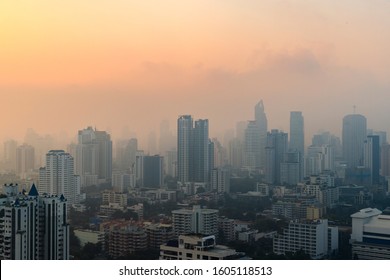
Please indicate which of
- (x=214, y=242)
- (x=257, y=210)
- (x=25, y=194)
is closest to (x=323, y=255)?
(x=214, y=242)

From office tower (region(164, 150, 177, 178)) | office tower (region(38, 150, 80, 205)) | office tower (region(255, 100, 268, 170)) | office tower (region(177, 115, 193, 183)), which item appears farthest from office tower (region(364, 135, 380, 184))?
office tower (region(38, 150, 80, 205))

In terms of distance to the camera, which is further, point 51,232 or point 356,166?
point 356,166

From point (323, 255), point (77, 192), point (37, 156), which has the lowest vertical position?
point (323, 255)

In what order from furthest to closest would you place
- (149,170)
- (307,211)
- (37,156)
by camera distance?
(307,211) → (149,170) → (37,156)

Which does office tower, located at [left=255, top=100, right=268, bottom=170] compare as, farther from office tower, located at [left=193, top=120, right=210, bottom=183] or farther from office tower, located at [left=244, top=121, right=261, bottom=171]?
office tower, located at [left=193, top=120, right=210, bottom=183]

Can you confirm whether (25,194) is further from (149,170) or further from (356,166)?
(356,166)

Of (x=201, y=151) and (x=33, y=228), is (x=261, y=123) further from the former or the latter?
(x=33, y=228)
